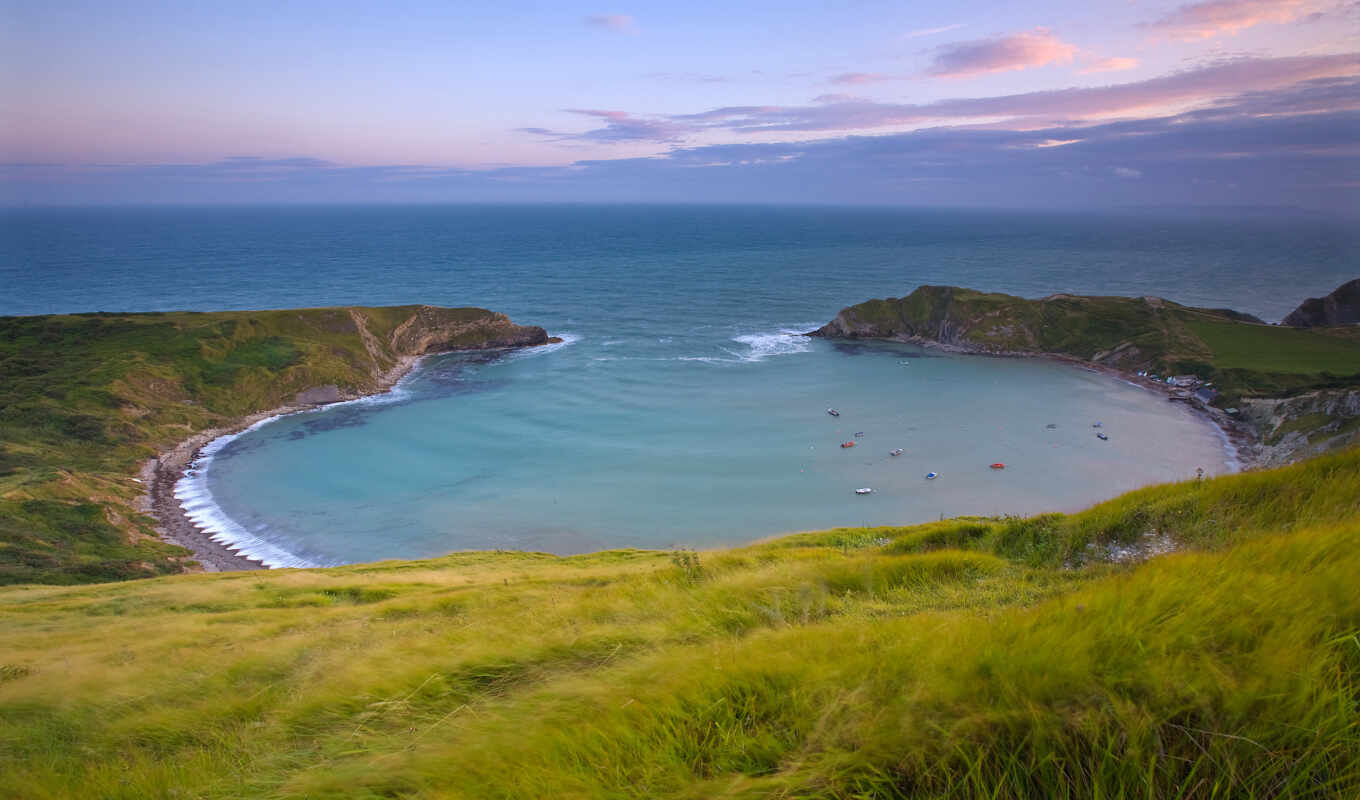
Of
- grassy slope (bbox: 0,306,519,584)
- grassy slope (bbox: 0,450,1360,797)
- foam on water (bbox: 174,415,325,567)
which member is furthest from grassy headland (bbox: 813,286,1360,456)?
foam on water (bbox: 174,415,325,567)

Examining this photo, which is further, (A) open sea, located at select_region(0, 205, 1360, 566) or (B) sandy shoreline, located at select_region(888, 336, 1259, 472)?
(B) sandy shoreline, located at select_region(888, 336, 1259, 472)

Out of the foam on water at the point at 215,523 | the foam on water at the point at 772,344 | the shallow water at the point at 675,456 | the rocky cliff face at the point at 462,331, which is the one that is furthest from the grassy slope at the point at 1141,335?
the foam on water at the point at 215,523

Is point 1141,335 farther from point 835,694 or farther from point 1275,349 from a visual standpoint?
point 835,694

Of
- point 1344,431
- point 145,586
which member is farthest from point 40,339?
point 1344,431

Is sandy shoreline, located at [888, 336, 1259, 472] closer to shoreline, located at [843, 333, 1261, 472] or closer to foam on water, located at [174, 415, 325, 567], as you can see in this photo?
shoreline, located at [843, 333, 1261, 472]

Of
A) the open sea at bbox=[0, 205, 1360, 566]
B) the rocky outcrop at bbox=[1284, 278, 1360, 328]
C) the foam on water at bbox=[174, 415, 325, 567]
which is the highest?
the rocky outcrop at bbox=[1284, 278, 1360, 328]

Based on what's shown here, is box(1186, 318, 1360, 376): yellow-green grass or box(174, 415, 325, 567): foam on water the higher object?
box(1186, 318, 1360, 376): yellow-green grass

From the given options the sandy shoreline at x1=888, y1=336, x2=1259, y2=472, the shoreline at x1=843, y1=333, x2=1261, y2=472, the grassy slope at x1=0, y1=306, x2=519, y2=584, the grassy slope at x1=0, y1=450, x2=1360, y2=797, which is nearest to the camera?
the grassy slope at x1=0, y1=450, x2=1360, y2=797
